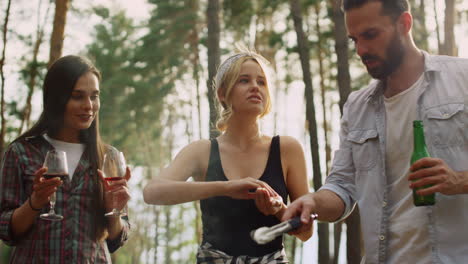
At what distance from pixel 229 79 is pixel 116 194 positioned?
1.15 meters

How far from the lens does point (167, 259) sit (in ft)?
161

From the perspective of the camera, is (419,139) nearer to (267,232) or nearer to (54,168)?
(267,232)

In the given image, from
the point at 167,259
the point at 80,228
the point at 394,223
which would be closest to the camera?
the point at 394,223

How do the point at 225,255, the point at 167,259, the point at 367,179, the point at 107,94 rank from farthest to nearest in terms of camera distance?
the point at 167,259, the point at 107,94, the point at 225,255, the point at 367,179

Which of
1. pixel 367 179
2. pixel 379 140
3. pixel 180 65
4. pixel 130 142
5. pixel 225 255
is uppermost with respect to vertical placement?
pixel 180 65

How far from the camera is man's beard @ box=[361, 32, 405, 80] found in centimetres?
306

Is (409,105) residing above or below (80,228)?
above

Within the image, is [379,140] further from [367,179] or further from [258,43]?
[258,43]

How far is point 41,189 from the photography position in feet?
11.1

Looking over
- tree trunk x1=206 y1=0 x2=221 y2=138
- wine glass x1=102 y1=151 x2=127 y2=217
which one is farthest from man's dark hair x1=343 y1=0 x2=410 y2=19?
tree trunk x1=206 y1=0 x2=221 y2=138

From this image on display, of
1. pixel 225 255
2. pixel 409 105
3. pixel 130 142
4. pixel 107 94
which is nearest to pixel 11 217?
pixel 225 255

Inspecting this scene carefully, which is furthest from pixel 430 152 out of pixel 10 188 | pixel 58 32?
pixel 58 32

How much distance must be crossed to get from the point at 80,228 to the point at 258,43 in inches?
773

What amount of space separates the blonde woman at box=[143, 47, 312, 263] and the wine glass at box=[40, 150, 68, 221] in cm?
Result: 57
